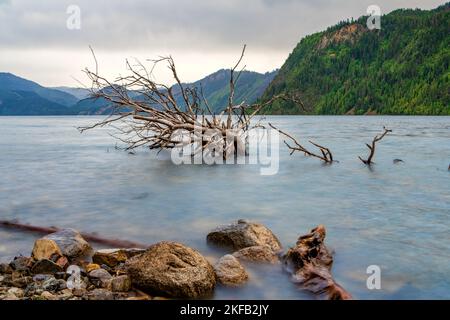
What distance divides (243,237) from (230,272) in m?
1.45

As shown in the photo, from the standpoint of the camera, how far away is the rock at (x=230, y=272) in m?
6.16

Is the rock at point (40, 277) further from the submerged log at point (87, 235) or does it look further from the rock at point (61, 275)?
the submerged log at point (87, 235)

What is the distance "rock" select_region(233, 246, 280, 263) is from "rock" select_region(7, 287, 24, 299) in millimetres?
3180

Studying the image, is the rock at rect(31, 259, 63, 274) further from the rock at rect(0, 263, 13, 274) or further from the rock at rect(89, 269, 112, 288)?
the rock at rect(89, 269, 112, 288)

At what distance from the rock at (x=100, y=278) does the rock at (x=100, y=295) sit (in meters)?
0.31

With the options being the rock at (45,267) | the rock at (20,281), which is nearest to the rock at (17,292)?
the rock at (20,281)

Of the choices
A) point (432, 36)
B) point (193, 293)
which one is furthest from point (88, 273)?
point (432, 36)

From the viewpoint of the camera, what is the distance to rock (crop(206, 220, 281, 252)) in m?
7.62

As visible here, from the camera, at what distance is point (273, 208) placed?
11.9 meters

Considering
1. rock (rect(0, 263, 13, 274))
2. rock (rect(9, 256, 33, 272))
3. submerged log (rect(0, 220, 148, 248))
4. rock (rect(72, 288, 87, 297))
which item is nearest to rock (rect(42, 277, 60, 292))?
rock (rect(72, 288, 87, 297))

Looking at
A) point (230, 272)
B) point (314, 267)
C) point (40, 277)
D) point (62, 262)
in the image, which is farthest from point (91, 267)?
point (314, 267)

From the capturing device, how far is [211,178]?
17.0m

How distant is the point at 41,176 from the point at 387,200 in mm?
13108
